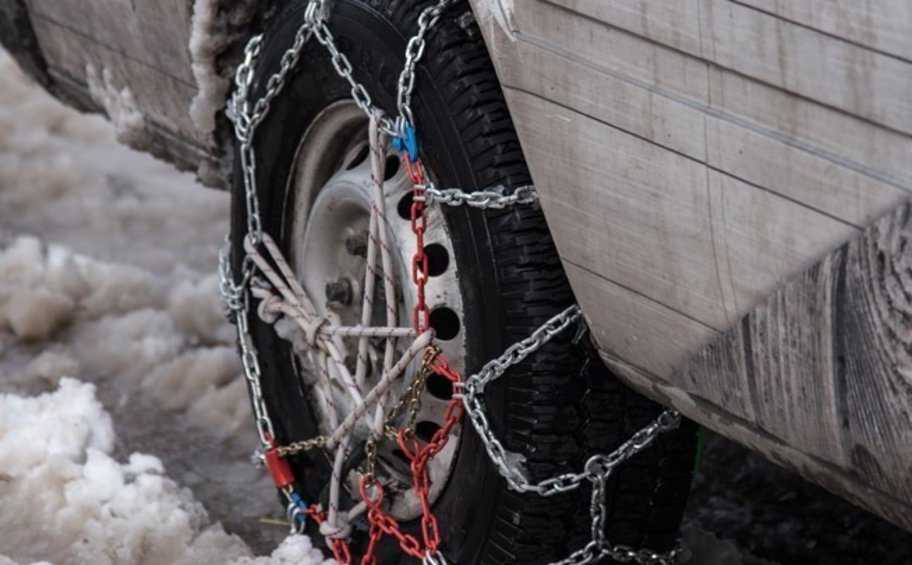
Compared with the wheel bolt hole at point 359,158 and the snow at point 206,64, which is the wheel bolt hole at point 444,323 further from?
the snow at point 206,64

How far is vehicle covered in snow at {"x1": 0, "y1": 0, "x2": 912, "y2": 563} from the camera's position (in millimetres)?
1705

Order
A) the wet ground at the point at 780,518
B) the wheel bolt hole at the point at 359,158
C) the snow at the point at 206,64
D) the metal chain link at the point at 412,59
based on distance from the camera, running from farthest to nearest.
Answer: the wet ground at the point at 780,518
the snow at the point at 206,64
the wheel bolt hole at the point at 359,158
the metal chain link at the point at 412,59

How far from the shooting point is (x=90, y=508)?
3.07 m

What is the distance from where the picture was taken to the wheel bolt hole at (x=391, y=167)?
2645 mm

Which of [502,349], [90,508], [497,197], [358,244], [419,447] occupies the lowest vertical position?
[90,508]

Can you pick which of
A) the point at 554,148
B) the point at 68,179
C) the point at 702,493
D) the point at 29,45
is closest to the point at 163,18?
the point at 29,45

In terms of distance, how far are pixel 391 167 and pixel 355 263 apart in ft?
0.82

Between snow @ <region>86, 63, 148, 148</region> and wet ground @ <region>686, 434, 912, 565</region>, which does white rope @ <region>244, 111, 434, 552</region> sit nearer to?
snow @ <region>86, 63, 148, 148</region>

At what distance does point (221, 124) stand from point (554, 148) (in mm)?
1217

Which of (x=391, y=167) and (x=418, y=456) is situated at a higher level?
(x=391, y=167)

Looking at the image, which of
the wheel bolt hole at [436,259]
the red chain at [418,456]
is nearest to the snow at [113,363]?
the red chain at [418,456]

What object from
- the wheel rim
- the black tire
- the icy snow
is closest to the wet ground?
the icy snow

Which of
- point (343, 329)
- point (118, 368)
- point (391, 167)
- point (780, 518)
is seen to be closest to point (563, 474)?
point (343, 329)

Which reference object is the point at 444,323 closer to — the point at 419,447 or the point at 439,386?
the point at 439,386
